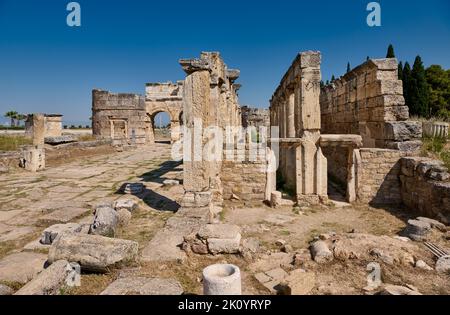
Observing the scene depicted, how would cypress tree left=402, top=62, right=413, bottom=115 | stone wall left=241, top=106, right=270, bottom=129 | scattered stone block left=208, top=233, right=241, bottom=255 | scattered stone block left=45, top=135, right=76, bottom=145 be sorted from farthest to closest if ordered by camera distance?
stone wall left=241, top=106, right=270, bottom=129 → cypress tree left=402, top=62, right=413, bottom=115 → scattered stone block left=45, top=135, right=76, bottom=145 → scattered stone block left=208, top=233, right=241, bottom=255

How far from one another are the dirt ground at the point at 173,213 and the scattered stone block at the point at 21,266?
0.21 metres

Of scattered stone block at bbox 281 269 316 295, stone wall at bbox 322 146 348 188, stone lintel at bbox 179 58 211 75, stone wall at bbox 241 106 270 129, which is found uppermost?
stone wall at bbox 241 106 270 129

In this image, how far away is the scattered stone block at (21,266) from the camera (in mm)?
3703

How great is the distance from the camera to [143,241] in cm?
521

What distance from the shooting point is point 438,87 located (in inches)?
1105

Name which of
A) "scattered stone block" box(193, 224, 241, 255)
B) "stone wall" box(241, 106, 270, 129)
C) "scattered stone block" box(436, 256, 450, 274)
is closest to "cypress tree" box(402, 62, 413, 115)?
"stone wall" box(241, 106, 270, 129)

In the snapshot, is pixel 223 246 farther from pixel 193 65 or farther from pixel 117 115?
pixel 117 115

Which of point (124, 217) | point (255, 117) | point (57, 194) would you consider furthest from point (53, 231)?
point (255, 117)

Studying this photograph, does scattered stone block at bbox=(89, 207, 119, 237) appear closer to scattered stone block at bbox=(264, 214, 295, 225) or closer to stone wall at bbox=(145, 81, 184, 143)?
scattered stone block at bbox=(264, 214, 295, 225)

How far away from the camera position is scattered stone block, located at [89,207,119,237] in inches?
198

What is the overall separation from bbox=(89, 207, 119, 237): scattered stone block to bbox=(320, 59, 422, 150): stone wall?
7627mm

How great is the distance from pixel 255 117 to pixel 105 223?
25742 mm

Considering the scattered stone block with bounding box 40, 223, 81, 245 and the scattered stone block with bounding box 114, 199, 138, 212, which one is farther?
the scattered stone block with bounding box 114, 199, 138, 212
